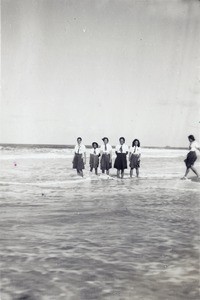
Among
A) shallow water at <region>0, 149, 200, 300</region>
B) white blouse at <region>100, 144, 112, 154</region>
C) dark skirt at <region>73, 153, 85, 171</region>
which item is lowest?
shallow water at <region>0, 149, 200, 300</region>

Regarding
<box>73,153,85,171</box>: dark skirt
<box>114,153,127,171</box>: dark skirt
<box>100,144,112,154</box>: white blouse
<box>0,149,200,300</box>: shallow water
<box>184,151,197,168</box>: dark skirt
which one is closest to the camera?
<box>0,149,200,300</box>: shallow water

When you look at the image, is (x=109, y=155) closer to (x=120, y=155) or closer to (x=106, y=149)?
(x=106, y=149)

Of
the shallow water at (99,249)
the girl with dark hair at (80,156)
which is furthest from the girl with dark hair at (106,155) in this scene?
the shallow water at (99,249)

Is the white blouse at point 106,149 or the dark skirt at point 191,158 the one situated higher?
the white blouse at point 106,149

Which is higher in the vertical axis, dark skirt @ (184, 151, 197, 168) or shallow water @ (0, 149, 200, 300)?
dark skirt @ (184, 151, 197, 168)

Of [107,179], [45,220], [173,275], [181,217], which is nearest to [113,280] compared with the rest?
[173,275]

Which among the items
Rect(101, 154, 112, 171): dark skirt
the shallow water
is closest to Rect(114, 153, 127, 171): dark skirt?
Rect(101, 154, 112, 171): dark skirt

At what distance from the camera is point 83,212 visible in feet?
26.5

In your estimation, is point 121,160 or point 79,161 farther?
point 79,161

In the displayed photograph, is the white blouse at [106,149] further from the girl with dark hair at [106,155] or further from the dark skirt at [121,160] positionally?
the dark skirt at [121,160]

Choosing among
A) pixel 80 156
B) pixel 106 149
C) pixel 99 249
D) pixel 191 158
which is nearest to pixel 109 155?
pixel 106 149

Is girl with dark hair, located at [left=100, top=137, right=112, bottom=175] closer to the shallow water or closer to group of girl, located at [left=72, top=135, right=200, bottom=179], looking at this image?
group of girl, located at [left=72, top=135, right=200, bottom=179]

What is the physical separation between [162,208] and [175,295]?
5.01 metres

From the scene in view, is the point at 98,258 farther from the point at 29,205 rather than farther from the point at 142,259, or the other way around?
the point at 29,205
